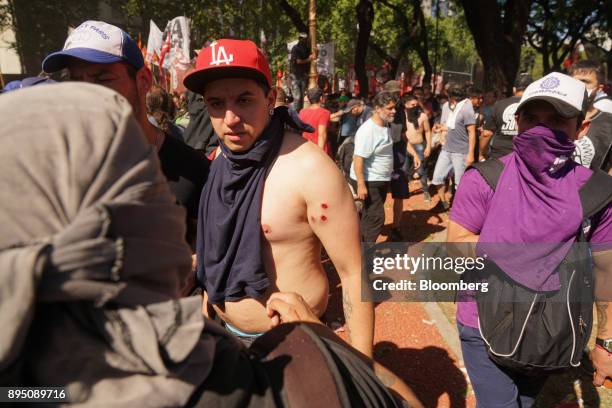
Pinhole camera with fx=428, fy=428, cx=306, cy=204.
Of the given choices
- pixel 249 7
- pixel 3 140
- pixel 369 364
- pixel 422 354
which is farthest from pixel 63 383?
pixel 249 7

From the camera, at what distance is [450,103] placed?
28.5 feet

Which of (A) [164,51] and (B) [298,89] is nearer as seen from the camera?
(A) [164,51]

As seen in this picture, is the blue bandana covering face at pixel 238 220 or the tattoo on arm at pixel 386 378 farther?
the blue bandana covering face at pixel 238 220

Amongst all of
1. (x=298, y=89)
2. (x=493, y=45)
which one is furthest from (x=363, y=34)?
(x=298, y=89)

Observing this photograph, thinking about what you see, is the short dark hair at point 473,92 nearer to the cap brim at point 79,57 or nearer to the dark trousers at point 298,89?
the dark trousers at point 298,89

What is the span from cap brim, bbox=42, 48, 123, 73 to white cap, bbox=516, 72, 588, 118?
1944 millimetres

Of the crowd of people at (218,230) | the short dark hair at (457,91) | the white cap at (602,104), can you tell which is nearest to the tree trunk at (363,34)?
the short dark hair at (457,91)

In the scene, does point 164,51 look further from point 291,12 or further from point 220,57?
point 220,57

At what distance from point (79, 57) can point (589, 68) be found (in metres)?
4.59

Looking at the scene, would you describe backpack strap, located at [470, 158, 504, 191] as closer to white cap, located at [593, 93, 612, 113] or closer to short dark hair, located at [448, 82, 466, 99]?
white cap, located at [593, 93, 612, 113]

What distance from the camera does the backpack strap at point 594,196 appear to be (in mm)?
1767

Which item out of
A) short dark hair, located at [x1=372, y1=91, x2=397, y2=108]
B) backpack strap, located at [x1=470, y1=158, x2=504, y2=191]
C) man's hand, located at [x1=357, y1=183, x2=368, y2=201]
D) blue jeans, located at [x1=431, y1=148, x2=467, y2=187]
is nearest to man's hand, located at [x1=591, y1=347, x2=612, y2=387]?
backpack strap, located at [x1=470, y1=158, x2=504, y2=191]

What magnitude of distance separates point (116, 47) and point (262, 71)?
0.72 meters

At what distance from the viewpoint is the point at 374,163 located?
5.53 metres
